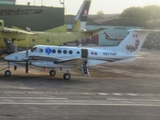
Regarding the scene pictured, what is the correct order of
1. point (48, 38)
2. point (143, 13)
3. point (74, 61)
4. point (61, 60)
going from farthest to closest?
point (143, 13) < point (48, 38) < point (61, 60) < point (74, 61)

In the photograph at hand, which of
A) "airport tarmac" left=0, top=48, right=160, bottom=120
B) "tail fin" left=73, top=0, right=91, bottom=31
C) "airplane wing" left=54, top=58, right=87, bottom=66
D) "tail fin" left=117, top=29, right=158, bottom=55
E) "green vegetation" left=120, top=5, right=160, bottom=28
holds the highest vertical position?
"green vegetation" left=120, top=5, right=160, bottom=28

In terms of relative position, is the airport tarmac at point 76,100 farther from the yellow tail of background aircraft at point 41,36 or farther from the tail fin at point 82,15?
the tail fin at point 82,15

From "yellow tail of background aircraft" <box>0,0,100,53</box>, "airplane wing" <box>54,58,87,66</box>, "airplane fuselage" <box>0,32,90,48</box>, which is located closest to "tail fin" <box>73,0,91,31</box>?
"yellow tail of background aircraft" <box>0,0,100,53</box>

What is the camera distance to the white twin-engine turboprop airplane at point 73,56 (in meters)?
21.9

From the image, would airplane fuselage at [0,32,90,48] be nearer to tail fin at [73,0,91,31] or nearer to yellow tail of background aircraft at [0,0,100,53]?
yellow tail of background aircraft at [0,0,100,53]

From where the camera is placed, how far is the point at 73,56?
22812 millimetres

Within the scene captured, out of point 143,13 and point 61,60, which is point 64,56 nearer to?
point 61,60

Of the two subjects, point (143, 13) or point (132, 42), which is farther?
point (143, 13)

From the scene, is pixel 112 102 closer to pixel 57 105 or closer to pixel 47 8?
pixel 57 105

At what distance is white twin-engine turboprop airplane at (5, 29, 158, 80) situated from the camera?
21.9m

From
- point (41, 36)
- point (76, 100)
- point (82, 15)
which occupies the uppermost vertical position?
point (82, 15)

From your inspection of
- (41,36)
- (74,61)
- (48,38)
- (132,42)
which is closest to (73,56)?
(74,61)

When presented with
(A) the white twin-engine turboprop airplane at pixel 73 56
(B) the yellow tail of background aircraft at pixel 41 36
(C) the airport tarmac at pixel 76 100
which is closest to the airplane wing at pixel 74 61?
(A) the white twin-engine turboprop airplane at pixel 73 56

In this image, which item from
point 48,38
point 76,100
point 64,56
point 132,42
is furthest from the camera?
point 48,38
